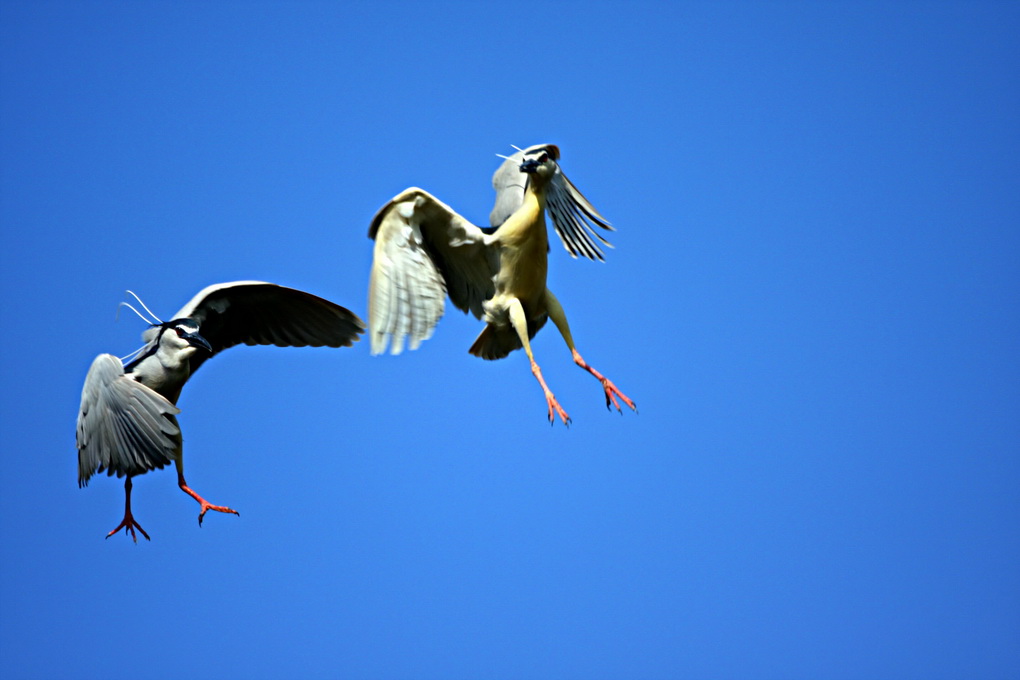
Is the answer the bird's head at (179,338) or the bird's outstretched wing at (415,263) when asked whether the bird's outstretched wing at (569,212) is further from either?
the bird's head at (179,338)

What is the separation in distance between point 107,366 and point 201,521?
5.60ft

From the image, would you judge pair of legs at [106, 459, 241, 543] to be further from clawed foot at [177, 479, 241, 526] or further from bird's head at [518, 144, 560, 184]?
bird's head at [518, 144, 560, 184]

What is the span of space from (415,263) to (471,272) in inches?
22.8

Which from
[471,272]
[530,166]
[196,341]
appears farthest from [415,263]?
[196,341]

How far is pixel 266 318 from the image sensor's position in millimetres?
14602

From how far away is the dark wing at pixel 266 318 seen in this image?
14.0m

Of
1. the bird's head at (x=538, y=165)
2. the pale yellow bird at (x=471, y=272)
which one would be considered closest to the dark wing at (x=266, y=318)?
the pale yellow bird at (x=471, y=272)

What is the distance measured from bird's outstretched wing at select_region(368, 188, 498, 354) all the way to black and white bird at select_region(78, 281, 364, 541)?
1757 millimetres

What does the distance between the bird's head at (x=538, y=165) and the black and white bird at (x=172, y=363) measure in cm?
254

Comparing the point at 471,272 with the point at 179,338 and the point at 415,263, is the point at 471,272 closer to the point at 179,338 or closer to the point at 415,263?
the point at 415,263

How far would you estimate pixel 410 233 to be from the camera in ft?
41.8

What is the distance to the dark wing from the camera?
1404cm

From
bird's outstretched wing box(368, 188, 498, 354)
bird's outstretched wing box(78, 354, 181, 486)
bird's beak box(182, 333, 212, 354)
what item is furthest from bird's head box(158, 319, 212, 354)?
bird's outstretched wing box(368, 188, 498, 354)

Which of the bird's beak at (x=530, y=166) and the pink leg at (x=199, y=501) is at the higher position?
the bird's beak at (x=530, y=166)
